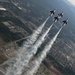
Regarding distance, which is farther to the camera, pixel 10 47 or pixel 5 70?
pixel 10 47

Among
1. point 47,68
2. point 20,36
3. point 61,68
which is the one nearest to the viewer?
point 47,68

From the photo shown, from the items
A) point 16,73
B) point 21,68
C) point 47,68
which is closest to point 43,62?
point 47,68

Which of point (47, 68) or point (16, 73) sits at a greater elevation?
point (16, 73)

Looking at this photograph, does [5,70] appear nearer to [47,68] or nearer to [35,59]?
[35,59]

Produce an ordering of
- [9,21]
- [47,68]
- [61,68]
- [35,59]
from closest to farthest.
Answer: [35,59]
[47,68]
[61,68]
[9,21]

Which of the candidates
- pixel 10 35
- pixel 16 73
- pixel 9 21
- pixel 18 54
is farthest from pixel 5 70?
pixel 9 21

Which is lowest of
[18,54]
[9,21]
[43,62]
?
[9,21]

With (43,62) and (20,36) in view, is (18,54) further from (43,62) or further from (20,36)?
(20,36)

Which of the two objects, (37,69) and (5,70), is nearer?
(5,70)

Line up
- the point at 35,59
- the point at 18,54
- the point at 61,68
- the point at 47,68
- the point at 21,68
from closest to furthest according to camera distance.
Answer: the point at 21,68, the point at 18,54, the point at 35,59, the point at 47,68, the point at 61,68
